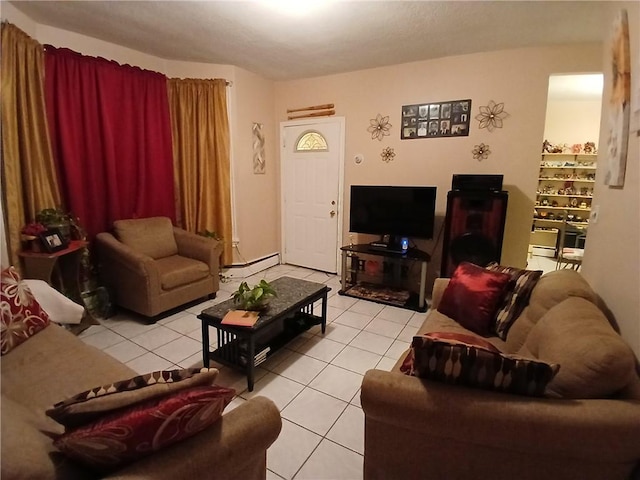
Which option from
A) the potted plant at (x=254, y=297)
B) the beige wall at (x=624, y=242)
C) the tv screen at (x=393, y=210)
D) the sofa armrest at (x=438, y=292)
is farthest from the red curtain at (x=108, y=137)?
the beige wall at (x=624, y=242)

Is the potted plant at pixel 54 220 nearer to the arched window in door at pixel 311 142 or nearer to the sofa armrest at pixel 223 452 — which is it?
the sofa armrest at pixel 223 452

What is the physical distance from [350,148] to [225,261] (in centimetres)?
215

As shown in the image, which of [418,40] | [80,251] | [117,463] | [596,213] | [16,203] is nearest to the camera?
[117,463]

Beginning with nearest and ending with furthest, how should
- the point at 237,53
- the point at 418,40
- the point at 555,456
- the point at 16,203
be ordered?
the point at 555,456 → the point at 16,203 → the point at 418,40 → the point at 237,53

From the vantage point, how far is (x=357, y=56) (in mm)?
3414

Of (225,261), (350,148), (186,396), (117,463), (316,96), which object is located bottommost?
A: (225,261)

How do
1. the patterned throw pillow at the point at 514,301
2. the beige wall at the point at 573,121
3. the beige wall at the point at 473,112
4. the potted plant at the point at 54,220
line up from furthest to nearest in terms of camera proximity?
the beige wall at the point at 573,121 < the beige wall at the point at 473,112 < the potted plant at the point at 54,220 < the patterned throw pillow at the point at 514,301

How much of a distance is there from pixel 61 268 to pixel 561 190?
7428 mm

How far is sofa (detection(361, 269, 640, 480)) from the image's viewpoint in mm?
1001

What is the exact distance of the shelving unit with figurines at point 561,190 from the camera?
565 cm

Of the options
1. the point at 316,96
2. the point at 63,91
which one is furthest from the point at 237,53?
the point at 63,91

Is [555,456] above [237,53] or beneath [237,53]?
beneath

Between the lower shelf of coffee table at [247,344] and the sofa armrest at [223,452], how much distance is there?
0.96m

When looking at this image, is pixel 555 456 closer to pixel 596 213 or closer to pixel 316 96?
pixel 596 213
